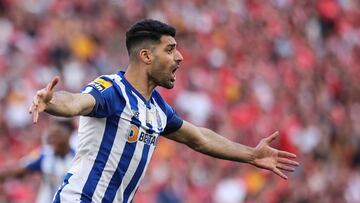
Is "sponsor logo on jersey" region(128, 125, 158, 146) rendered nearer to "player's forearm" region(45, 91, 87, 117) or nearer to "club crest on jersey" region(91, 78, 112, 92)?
"club crest on jersey" region(91, 78, 112, 92)

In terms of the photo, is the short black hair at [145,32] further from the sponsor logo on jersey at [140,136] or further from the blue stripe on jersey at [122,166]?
the sponsor logo on jersey at [140,136]

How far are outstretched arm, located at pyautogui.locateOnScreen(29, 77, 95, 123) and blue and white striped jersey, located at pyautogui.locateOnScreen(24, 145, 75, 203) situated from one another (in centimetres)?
329

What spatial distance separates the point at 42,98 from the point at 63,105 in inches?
9.5

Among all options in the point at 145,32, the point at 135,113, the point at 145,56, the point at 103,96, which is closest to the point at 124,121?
the point at 135,113

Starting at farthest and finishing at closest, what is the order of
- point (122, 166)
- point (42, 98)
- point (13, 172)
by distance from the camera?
point (13, 172) → point (122, 166) → point (42, 98)

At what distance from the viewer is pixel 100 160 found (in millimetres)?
6996

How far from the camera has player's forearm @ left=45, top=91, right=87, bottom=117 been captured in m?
6.23

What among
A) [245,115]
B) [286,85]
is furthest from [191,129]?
[286,85]

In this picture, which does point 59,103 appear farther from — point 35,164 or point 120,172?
point 35,164

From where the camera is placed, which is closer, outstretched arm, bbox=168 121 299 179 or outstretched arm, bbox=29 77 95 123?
outstretched arm, bbox=29 77 95 123

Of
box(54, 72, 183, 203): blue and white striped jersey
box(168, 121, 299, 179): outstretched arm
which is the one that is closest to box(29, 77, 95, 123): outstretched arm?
box(54, 72, 183, 203): blue and white striped jersey

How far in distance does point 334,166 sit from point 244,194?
2.09 meters

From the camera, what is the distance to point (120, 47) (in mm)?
15656

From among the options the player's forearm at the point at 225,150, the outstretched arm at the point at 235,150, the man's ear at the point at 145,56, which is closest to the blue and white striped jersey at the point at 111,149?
the man's ear at the point at 145,56
